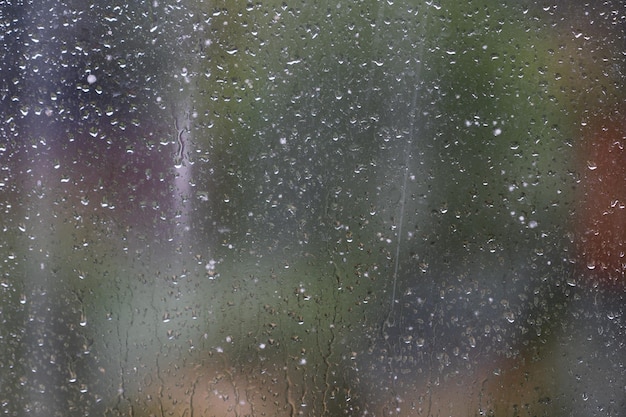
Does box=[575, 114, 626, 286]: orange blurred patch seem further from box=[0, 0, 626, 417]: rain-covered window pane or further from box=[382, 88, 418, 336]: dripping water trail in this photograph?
box=[382, 88, 418, 336]: dripping water trail

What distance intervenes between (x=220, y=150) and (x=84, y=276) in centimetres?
27

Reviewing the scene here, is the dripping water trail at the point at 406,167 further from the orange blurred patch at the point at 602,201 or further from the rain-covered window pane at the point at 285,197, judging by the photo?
the orange blurred patch at the point at 602,201

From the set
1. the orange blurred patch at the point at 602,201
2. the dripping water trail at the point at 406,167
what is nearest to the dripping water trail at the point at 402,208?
the dripping water trail at the point at 406,167

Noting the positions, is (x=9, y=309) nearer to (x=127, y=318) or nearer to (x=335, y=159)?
(x=127, y=318)

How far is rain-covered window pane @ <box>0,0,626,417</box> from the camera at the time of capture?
2.82 feet

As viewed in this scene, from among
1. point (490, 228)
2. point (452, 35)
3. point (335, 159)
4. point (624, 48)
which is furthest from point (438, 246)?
point (624, 48)

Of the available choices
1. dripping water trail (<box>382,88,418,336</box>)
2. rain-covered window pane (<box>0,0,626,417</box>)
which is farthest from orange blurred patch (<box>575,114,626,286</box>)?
dripping water trail (<box>382,88,418,336</box>)

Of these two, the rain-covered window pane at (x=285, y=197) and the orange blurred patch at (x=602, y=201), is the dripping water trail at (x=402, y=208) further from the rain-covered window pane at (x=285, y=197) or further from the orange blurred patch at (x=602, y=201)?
the orange blurred patch at (x=602, y=201)

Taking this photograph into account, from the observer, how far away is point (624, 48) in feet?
3.11

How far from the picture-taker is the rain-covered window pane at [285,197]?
0.86 meters

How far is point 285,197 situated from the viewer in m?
0.86

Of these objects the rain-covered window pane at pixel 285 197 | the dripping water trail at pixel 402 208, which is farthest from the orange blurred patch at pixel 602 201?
the dripping water trail at pixel 402 208

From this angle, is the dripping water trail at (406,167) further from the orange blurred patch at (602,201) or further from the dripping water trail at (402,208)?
the orange blurred patch at (602,201)

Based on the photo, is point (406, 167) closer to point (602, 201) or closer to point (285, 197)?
point (285, 197)
